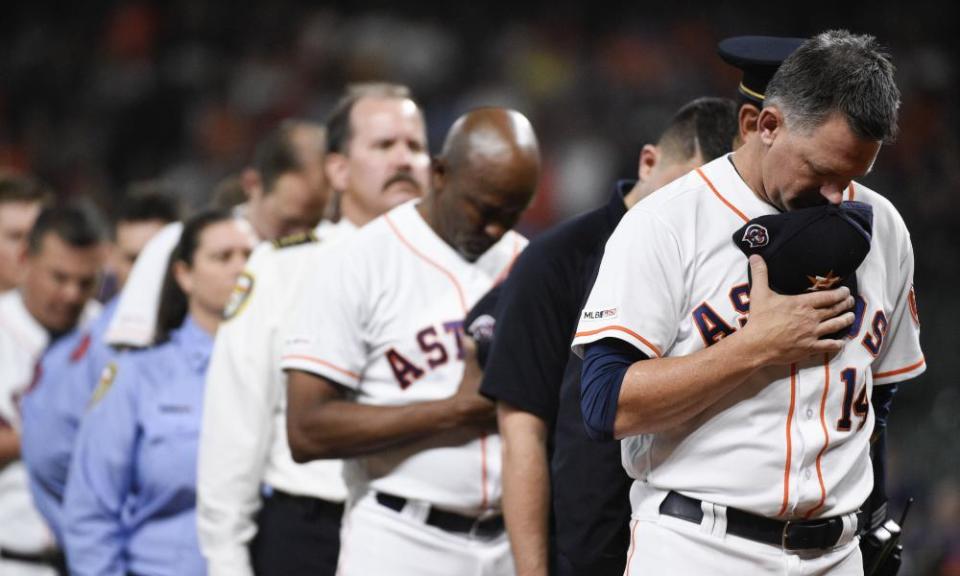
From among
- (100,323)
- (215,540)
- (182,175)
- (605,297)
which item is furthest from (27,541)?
(182,175)

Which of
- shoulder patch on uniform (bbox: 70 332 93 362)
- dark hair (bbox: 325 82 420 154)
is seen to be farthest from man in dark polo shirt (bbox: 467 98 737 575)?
shoulder patch on uniform (bbox: 70 332 93 362)

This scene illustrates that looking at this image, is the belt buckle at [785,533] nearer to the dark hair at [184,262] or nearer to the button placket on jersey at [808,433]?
the button placket on jersey at [808,433]

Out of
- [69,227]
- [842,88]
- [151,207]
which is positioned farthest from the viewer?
[151,207]

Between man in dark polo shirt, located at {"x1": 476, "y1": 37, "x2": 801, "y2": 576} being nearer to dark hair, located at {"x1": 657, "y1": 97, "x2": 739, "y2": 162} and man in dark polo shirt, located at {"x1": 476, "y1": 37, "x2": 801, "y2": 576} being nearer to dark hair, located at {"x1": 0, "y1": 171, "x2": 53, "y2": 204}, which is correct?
dark hair, located at {"x1": 657, "y1": 97, "x2": 739, "y2": 162}

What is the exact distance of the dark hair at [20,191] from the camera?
5.73 metres

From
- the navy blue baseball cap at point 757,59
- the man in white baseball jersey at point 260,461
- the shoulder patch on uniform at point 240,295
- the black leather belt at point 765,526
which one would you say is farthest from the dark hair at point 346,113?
the black leather belt at point 765,526

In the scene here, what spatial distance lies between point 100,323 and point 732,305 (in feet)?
10.2

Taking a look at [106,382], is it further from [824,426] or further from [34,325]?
[824,426]

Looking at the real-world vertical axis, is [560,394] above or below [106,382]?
above

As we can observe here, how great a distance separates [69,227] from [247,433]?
191 cm

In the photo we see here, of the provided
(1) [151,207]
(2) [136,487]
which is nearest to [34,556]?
(2) [136,487]

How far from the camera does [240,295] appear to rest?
11.8ft

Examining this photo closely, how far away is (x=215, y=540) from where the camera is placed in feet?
11.2

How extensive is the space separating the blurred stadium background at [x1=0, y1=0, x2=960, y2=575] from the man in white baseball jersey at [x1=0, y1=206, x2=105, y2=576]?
16.9 ft
